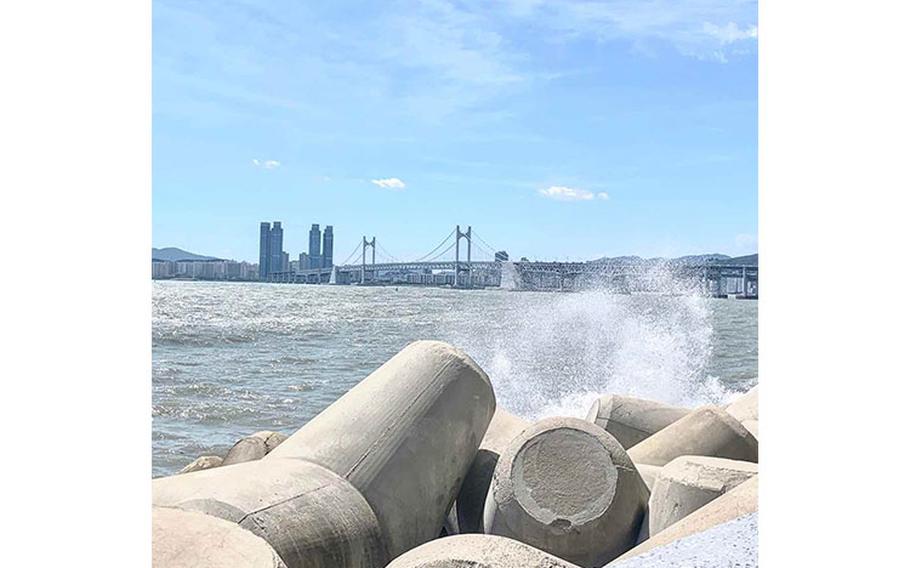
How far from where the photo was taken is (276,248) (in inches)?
818

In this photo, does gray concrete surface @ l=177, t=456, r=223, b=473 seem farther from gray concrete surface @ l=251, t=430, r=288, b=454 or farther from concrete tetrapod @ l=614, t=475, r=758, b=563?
concrete tetrapod @ l=614, t=475, r=758, b=563

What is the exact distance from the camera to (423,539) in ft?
9.80

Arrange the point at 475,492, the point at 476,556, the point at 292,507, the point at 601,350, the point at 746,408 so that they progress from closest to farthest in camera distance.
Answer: the point at 476,556 < the point at 292,507 < the point at 475,492 < the point at 746,408 < the point at 601,350

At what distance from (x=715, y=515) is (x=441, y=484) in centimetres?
101

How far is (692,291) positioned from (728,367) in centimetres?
769

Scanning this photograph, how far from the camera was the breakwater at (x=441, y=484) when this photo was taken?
2506mm

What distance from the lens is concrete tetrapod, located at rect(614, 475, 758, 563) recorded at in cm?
232

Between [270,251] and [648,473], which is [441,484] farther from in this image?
[270,251]

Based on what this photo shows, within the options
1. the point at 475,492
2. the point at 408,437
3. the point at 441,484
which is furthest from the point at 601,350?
the point at 408,437

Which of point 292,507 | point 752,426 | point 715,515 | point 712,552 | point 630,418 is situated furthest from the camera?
point 630,418

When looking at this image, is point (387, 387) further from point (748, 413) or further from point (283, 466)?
point (748, 413)

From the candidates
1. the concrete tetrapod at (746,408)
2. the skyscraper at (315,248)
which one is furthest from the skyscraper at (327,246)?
the concrete tetrapod at (746,408)

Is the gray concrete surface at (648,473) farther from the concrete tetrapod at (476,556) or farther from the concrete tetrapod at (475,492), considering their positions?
the concrete tetrapod at (476,556)
